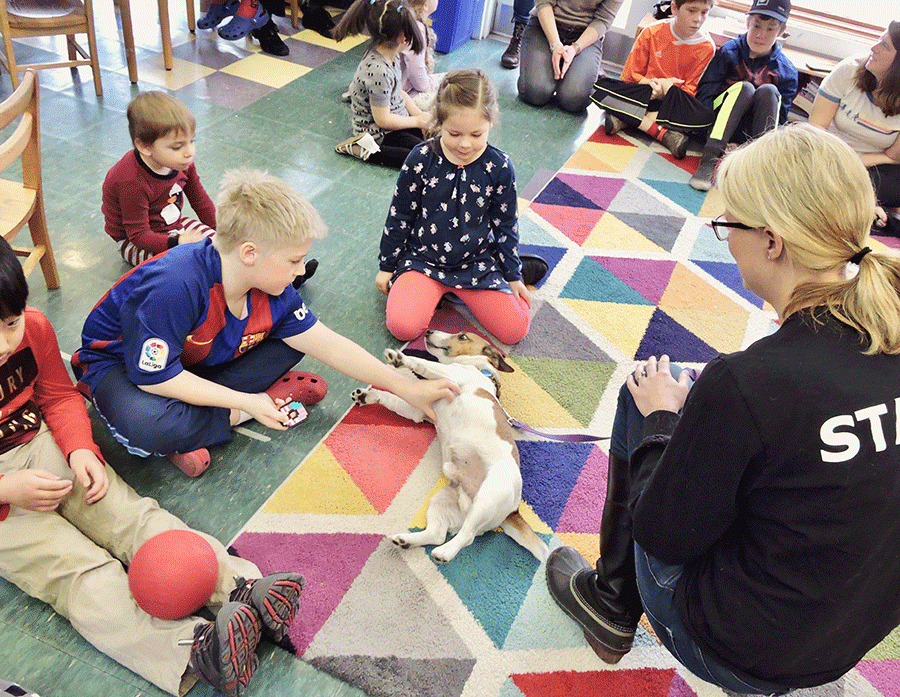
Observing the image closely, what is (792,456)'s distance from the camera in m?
0.91

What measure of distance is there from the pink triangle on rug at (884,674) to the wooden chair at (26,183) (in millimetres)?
2374

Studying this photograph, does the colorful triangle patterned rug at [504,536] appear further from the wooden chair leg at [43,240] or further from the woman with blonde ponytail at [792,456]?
the wooden chair leg at [43,240]

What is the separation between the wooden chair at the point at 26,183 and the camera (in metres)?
1.75

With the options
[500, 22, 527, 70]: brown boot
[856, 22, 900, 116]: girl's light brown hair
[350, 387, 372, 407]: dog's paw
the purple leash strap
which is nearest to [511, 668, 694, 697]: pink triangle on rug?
the purple leash strap

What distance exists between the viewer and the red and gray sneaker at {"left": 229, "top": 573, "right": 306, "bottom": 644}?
133 centimetres

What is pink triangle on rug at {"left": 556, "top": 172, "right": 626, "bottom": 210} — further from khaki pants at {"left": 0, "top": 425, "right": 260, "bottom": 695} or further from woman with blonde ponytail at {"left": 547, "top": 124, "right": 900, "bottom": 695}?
khaki pants at {"left": 0, "top": 425, "right": 260, "bottom": 695}

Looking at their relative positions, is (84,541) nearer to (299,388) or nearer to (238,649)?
(238,649)

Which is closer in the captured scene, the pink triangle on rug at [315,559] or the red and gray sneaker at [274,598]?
the red and gray sneaker at [274,598]

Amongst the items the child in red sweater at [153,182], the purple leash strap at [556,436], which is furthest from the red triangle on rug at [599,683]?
the child in red sweater at [153,182]

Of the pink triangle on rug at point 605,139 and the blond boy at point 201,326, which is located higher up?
the blond boy at point 201,326

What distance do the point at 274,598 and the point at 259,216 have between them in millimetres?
818

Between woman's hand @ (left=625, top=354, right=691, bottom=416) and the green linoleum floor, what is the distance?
819 mm

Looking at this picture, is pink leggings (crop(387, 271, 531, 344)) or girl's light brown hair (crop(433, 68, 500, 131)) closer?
girl's light brown hair (crop(433, 68, 500, 131))

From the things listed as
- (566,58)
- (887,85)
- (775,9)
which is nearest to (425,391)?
(887,85)
